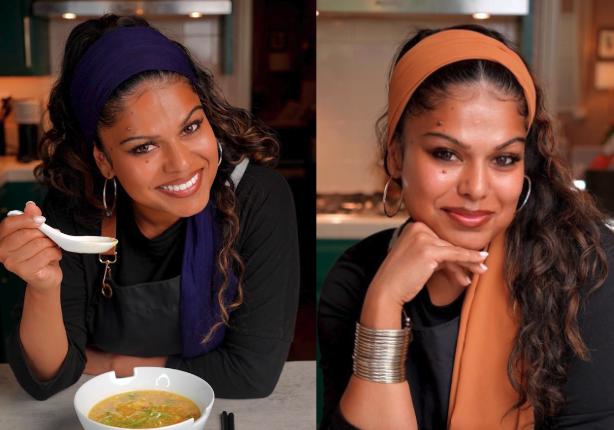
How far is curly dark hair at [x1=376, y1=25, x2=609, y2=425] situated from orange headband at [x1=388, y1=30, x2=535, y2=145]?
12 millimetres

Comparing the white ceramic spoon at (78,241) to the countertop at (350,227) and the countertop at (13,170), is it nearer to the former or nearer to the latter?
the countertop at (13,170)

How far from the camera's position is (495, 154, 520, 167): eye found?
32.0 inches

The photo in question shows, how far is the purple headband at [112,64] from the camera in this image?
2.49ft

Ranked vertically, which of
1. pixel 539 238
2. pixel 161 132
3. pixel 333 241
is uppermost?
pixel 161 132

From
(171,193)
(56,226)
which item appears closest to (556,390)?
(171,193)

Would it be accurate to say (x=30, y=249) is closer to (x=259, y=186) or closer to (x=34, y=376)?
(x=34, y=376)

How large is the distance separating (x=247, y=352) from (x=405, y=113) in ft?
1.20

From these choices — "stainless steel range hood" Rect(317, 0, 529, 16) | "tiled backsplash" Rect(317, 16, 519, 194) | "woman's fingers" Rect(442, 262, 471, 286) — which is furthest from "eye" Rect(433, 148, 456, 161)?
"tiled backsplash" Rect(317, 16, 519, 194)

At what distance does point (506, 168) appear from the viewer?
814 mm

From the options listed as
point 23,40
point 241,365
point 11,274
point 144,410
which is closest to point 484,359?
point 241,365

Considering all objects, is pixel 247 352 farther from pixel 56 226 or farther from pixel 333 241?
pixel 333 241

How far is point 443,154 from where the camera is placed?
0.82 metres

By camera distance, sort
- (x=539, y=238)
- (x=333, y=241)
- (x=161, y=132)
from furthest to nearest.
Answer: (x=333, y=241), (x=539, y=238), (x=161, y=132)

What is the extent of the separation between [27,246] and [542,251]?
0.62 metres
